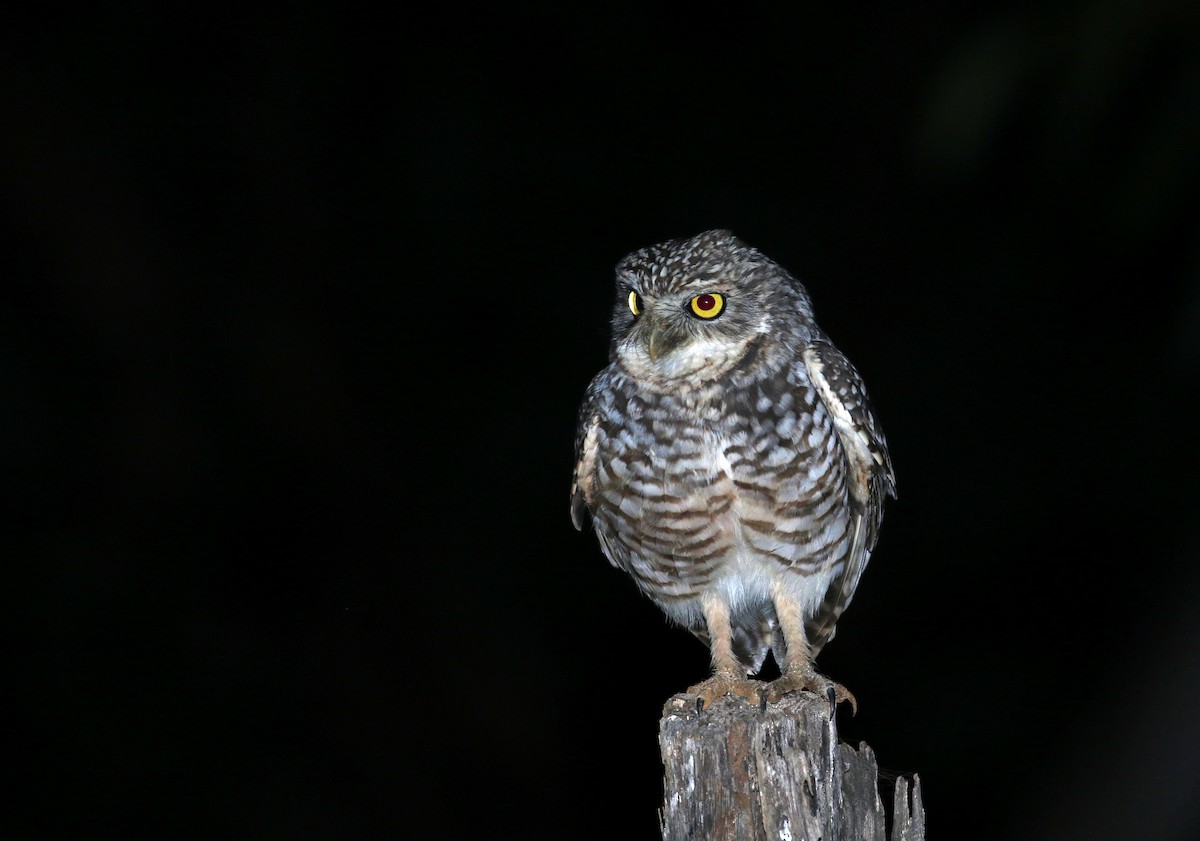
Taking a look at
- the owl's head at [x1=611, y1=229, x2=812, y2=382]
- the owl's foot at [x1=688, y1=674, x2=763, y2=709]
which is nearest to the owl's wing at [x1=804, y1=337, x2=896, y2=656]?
the owl's head at [x1=611, y1=229, x2=812, y2=382]

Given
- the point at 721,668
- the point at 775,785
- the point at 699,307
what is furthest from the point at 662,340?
the point at 775,785

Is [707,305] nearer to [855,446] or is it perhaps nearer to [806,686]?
[855,446]

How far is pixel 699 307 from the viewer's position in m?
3.26

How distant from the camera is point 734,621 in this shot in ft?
12.5

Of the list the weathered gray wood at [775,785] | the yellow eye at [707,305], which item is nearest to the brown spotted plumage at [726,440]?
the yellow eye at [707,305]

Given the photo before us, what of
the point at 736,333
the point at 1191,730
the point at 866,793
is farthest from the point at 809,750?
the point at 1191,730

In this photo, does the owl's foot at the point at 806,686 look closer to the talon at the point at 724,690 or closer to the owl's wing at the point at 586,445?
the talon at the point at 724,690

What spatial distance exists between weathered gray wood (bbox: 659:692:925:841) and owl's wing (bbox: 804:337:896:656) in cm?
94

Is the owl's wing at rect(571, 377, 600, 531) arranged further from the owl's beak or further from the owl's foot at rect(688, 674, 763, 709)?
the owl's foot at rect(688, 674, 763, 709)

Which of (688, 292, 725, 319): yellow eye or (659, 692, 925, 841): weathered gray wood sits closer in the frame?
(659, 692, 925, 841): weathered gray wood

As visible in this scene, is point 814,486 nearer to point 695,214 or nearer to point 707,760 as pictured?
point 707,760

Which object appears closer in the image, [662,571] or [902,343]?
[662,571]

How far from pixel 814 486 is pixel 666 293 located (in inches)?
22.2

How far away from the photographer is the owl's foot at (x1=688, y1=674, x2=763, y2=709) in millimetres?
3072
